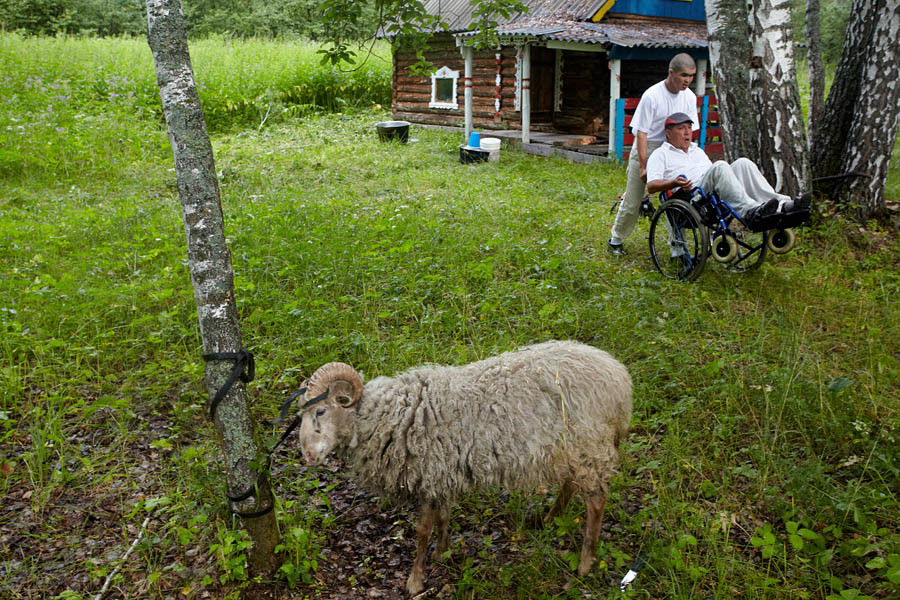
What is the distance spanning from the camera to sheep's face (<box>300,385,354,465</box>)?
10.4 feet

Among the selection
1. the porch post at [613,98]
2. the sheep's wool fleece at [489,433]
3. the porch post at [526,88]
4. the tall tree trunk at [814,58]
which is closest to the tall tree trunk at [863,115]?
the tall tree trunk at [814,58]

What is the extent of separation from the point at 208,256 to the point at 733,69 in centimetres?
635

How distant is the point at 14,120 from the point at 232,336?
11.9 metres

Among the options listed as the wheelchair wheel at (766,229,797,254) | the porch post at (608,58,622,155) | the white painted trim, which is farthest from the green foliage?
the wheelchair wheel at (766,229,797,254)

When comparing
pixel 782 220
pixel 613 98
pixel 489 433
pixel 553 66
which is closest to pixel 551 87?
pixel 553 66

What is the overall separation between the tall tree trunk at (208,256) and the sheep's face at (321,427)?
0.33m

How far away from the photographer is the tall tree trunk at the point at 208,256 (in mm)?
3012

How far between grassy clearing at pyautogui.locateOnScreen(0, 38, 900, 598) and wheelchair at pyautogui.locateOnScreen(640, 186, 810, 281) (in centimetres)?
25

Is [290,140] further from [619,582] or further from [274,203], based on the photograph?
[619,582]

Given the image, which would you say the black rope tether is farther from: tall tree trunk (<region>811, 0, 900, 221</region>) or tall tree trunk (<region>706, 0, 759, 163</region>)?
tall tree trunk (<region>811, 0, 900, 221</region>)

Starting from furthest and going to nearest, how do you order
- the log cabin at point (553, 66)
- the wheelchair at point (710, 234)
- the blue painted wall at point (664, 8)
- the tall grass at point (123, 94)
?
the blue painted wall at point (664, 8) → the log cabin at point (553, 66) → the tall grass at point (123, 94) → the wheelchair at point (710, 234)

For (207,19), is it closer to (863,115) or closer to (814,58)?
(814,58)

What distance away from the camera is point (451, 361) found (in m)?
4.86

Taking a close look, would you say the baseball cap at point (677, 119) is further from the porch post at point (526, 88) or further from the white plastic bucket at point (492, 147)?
the porch post at point (526, 88)
